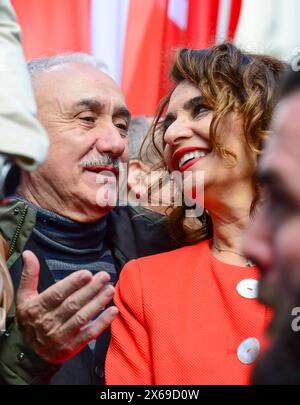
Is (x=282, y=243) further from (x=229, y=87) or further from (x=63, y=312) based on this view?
(x=229, y=87)

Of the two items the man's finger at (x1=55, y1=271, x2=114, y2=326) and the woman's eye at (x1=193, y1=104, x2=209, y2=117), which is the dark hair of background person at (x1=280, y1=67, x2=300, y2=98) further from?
the woman's eye at (x1=193, y1=104, x2=209, y2=117)

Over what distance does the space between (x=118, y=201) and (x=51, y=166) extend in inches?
10.2

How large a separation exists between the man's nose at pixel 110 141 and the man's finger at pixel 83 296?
0.91 metres

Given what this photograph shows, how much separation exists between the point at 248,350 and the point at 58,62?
1345mm

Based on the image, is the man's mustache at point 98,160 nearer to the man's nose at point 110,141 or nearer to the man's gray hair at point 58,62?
the man's nose at point 110,141

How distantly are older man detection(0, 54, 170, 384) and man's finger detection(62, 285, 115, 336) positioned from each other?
0.22 metres

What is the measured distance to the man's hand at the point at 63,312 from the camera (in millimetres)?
1371

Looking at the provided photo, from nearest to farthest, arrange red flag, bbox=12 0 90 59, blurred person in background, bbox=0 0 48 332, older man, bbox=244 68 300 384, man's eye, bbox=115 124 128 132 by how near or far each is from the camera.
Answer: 1. older man, bbox=244 68 300 384
2. blurred person in background, bbox=0 0 48 332
3. man's eye, bbox=115 124 128 132
4. red flag, bbox=12 0 90 59

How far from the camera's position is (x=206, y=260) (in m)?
1.82

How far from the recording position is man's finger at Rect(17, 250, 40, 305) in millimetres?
1490

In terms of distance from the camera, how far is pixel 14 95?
88 cm

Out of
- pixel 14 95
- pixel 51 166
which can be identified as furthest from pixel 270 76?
pixel 14 95

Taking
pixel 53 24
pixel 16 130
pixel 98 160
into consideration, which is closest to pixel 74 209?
pixel 98 160

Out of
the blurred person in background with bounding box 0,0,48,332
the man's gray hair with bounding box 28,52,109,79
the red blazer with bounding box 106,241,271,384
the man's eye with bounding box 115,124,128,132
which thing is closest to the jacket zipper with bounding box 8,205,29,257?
the red blazer with bounding box 106,241,271,384
